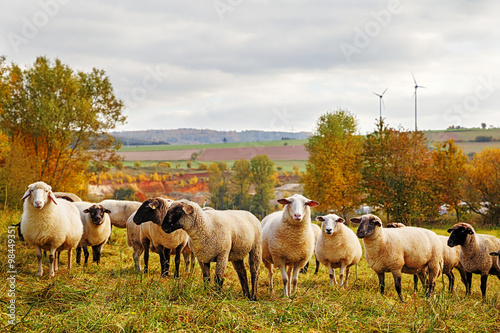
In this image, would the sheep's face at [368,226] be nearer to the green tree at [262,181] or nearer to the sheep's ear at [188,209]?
the sheep's ear at [188,209]

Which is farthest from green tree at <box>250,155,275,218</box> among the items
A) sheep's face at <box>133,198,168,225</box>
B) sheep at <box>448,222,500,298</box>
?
sheep's face at <box>133,198,168,225</box>

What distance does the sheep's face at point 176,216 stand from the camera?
823cm

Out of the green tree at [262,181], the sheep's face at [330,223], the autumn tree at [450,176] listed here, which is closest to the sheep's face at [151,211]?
the sheep's face at [330,223]

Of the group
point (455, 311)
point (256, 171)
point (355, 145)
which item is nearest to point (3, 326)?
point (455, 311)

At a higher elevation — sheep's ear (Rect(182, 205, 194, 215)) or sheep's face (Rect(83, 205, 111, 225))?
sheep's ear (Rect(182, 205, 194, 215))

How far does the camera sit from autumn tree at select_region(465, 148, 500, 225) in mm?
41750

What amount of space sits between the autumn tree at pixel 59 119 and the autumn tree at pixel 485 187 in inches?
1385

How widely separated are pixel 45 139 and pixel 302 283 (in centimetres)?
3293

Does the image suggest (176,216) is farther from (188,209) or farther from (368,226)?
(368,226)

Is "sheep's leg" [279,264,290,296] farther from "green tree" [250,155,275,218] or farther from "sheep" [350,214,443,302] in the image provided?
"green tree" [250,155,275,218]

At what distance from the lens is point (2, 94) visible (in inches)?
1293

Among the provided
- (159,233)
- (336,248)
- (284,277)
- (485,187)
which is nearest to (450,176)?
(485,187)

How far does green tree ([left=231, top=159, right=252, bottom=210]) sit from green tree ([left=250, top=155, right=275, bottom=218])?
4.07 ft

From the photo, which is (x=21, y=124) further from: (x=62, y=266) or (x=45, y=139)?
(x=62, y=266)
